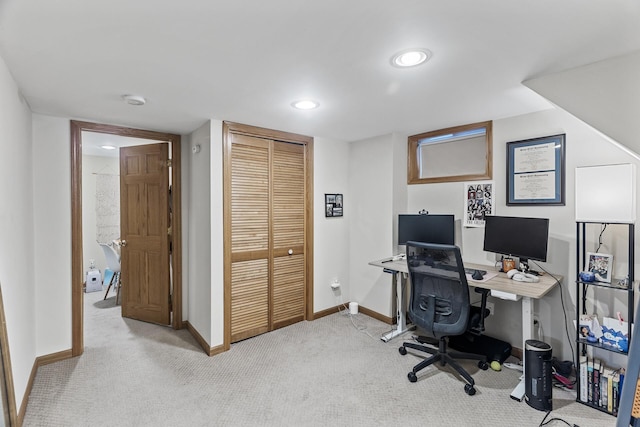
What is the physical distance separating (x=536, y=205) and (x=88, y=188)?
6.26m

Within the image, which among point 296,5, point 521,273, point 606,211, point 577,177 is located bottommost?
point 521,273

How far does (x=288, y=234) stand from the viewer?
353 centimetres

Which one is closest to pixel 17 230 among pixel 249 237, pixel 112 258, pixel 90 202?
pixel 249 237

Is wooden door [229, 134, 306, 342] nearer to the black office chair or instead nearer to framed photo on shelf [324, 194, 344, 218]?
framed photo on shelf [324, 194, 344, 218]

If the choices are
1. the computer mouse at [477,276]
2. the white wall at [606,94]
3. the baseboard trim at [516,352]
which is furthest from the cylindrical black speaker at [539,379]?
the white wall at [606,94]

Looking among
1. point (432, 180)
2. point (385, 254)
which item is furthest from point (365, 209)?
point (432, 180)

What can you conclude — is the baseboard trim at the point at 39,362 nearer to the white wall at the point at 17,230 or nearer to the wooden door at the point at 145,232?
the white wall at the point at 17,230

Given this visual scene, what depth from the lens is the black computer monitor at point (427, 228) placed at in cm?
305

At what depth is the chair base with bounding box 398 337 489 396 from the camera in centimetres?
230

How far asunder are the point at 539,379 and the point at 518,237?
1.06m

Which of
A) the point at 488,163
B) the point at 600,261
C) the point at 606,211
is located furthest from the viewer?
the point at 488,163

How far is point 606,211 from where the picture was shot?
197 centimetres

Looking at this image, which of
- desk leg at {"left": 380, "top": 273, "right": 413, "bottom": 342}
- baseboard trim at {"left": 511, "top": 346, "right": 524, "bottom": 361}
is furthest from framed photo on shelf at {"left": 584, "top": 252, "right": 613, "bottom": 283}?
desk leg at {"left": 380, "top": 273, "right": 413, "bottom": 342}

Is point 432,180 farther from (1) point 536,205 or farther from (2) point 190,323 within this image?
(2) point 190,323
